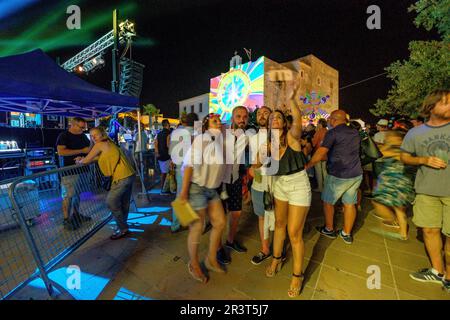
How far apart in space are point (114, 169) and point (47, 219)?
1.53 metres

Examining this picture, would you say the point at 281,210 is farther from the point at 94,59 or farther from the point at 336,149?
the point at 94,59

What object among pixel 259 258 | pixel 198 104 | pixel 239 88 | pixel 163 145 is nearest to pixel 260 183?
pixel 259 258

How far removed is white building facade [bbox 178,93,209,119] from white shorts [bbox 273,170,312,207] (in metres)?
37.8

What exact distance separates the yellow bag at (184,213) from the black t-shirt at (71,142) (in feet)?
9.86

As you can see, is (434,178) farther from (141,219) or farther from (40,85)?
(40,85)

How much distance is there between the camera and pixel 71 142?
3686 millimetres

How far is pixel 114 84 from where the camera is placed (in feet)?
24.6

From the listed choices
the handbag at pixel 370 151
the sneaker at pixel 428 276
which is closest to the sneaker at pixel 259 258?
the sneaker at pixel 428 276

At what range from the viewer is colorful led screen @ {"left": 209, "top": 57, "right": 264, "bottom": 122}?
907 inches
